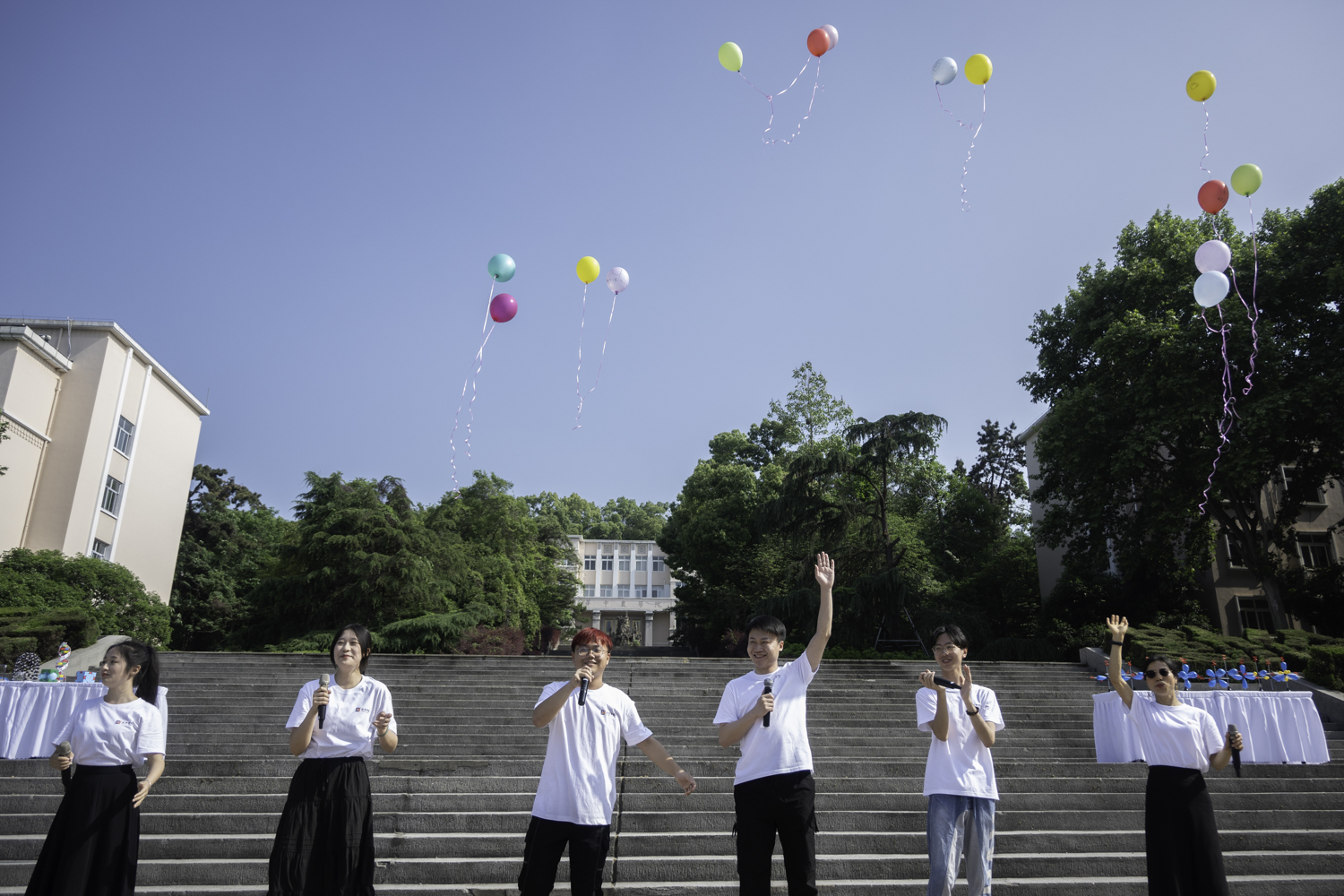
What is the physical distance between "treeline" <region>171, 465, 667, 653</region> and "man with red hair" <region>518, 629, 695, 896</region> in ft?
50.9

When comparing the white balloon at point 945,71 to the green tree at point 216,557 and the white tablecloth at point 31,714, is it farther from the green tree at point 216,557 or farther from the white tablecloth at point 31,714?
the green tree at point 216,557

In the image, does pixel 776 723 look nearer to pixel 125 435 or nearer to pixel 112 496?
pixel 112 496

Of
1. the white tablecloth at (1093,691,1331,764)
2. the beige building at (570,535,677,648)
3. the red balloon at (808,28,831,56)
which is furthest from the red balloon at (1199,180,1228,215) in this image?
the beige building at (570,535,677,648)

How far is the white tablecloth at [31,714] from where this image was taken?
767cm

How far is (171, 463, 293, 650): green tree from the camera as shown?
31.0m

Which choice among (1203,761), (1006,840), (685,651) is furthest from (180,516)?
(1203,761)

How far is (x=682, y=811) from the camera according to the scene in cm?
684

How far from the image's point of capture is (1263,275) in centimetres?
1870

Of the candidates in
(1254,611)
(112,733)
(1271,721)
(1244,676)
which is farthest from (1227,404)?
(112,733)

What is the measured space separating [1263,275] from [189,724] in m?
22.3

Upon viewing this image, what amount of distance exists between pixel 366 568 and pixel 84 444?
939 centimetres

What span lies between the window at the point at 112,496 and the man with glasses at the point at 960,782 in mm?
26352

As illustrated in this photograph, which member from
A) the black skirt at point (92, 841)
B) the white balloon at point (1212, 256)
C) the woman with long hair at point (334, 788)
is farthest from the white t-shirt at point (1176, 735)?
the white balloon at point (1212, 256)

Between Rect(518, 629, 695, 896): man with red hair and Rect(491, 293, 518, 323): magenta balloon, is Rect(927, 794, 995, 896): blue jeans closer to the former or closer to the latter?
Rect(518, 629, 695, 896): man with red hair
